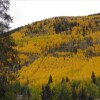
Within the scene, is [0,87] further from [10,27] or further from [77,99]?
[77,99]

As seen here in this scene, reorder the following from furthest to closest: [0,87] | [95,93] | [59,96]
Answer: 1. [95,93]
2. [59,96]
3. [0,87]

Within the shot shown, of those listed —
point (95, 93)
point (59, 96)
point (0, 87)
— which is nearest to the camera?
point (0, 87)

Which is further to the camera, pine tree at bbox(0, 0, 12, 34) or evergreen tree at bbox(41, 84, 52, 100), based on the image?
evergreen tree at bbox(41, 84, 52, 100)

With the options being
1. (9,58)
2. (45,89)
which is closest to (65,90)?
(45,89)

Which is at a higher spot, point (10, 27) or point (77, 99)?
point (10, 27)

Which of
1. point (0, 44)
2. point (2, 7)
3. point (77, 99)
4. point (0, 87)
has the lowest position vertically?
point (77, 99)

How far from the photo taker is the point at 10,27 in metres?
17.5

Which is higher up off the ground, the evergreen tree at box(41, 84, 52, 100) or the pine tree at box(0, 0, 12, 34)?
the pine tree at box(0, 0, 12, 34)

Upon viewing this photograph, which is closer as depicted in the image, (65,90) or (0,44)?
(0,44)

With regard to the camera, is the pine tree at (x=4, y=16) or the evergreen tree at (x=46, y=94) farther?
the evergreen tree at (x=46, y=94)

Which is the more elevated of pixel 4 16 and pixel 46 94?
pixel 4 16

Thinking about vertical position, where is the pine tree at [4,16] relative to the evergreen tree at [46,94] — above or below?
above

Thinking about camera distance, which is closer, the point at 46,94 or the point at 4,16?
the point at 4,16

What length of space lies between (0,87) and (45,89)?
167m
